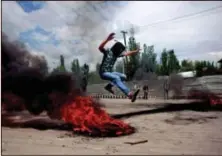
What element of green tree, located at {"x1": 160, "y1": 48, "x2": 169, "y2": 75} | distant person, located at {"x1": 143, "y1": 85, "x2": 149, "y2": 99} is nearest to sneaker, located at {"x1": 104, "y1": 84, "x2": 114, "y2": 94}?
distant person, located at {"x1": 143, "y1": 85, "x2": 149, "y2": 99}

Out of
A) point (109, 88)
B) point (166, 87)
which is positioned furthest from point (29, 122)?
point (166, 87)

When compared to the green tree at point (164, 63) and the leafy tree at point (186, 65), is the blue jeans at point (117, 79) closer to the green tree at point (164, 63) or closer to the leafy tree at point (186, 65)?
the green tree at point (164, 63)

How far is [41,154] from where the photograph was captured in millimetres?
4797

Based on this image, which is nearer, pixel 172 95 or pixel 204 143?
pixel 204 143

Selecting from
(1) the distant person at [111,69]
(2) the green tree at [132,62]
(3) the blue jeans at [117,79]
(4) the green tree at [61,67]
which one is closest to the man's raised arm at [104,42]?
(1) the distant person at [111,69]

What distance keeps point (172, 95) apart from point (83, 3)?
2.38 meters

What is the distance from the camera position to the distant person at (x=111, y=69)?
5645mm

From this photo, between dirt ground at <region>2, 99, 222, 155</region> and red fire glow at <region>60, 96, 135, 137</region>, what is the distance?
16 centimetres

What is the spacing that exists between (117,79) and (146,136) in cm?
115

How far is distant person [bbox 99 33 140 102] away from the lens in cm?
564

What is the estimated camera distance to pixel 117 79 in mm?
5672

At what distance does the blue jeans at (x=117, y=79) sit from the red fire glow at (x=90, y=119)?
497 millimetres

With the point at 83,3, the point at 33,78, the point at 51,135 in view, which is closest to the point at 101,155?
the point at 51,135

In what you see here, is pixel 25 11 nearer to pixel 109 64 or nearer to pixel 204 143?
pixel 109 64
